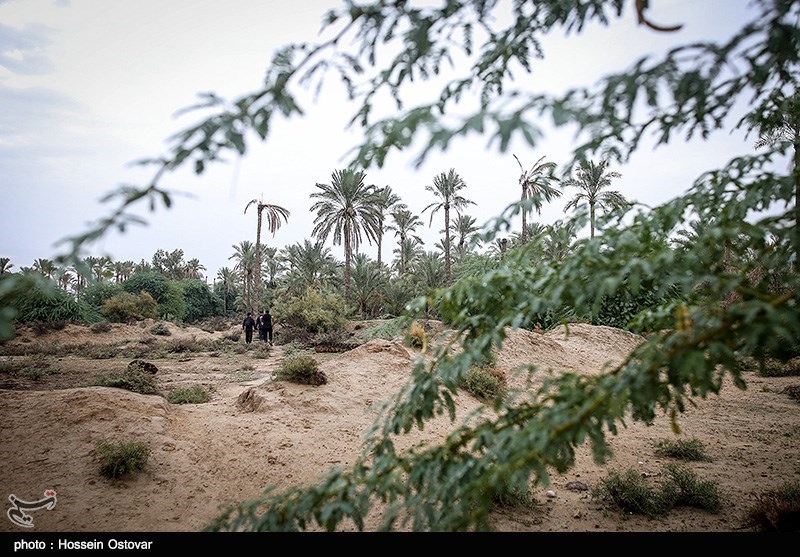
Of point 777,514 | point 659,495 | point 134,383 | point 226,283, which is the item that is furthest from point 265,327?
point 226,283

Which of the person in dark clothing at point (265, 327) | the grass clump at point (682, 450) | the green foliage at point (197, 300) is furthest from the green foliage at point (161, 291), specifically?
the grass clump at point (682, 450)

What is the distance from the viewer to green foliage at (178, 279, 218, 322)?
147 feet

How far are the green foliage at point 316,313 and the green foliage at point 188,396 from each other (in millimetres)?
12520

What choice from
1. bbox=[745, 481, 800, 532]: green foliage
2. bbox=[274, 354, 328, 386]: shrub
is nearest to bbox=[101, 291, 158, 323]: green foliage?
bbox=[274, 354, 328, 386]: shrub

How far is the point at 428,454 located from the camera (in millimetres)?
1792

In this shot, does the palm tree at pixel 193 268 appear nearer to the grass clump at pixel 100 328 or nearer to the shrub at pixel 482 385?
the grass clump at pixel 100 328

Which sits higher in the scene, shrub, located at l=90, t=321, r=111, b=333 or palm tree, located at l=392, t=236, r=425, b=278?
palm tree, located at l=392, t=236, r=425, b=278

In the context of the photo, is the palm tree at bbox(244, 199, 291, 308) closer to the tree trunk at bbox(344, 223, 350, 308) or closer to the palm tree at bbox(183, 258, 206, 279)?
the tree trunk at bbox(344, 223, 350, 308)

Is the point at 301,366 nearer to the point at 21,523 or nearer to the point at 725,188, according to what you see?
the point at 21,523

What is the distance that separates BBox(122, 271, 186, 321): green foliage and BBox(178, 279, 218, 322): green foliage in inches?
198

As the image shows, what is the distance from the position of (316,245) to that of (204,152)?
32427 mm

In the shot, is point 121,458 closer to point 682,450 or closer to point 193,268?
point 682,450

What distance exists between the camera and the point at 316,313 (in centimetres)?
2155
